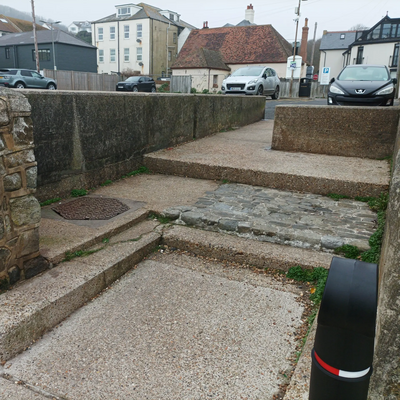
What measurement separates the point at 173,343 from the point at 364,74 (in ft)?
33.2

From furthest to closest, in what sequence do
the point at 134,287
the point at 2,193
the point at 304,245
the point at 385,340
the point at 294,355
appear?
the point at 304,245
the point at 134,287
the point at 2,193
the point at 294,355
the point at 385,340

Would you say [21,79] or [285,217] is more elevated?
[21,79]

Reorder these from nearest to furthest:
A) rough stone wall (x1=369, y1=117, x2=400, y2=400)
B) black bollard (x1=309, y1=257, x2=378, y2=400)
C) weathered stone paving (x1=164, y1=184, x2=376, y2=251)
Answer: black bollard (x1=309, y1=257, x2=378, y2=400) → rough stone wall (x1=369, y1=117, x2=400, y2=400) → weathered stone paving (x1=164, y1=184, x2=376, y2=251)

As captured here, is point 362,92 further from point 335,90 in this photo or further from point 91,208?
point 91,208

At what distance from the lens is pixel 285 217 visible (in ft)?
13.1

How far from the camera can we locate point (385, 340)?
1584 millimetres

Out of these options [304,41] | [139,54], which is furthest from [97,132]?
[139,54]

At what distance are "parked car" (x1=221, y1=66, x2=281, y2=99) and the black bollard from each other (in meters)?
16.5

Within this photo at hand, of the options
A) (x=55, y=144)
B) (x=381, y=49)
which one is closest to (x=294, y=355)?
(x=55, y=144)

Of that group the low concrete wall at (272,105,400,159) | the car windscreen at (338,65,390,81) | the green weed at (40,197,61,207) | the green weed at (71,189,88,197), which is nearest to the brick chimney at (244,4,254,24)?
the car windscreen at (338,65,390,81)

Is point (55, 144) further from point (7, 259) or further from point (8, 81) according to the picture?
point (8, 81)

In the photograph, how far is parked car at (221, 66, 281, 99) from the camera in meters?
16.8

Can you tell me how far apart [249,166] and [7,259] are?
3545 mm

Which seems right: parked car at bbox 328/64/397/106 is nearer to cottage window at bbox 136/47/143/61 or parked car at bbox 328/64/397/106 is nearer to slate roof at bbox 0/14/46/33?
cottage window at bbox 136/47/143/61
